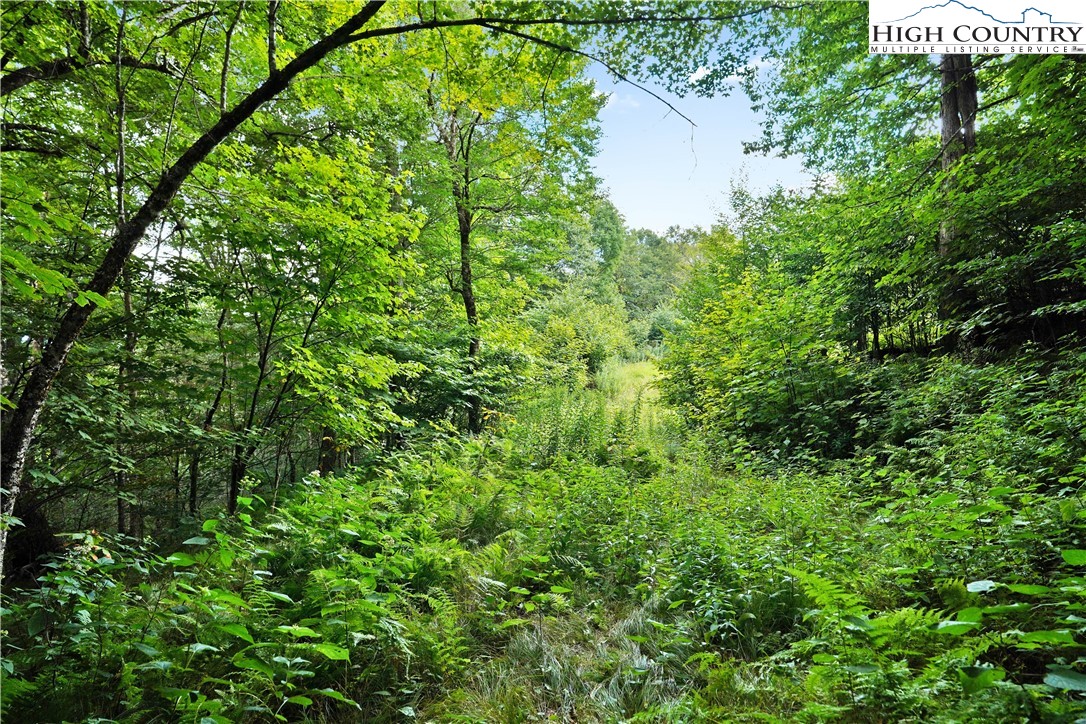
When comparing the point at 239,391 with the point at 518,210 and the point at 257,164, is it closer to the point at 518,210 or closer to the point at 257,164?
the point at 257,164

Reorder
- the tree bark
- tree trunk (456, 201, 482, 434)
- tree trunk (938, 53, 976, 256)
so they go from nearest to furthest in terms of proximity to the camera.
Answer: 1. the tree bark
2. tree trunk (938, 53, 976, 256)
3. tree trunk (456, 201, 482, 434)

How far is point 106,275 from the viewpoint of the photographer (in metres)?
2.80

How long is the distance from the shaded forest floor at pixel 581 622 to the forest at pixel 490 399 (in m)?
0.03

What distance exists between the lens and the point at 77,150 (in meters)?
4.14

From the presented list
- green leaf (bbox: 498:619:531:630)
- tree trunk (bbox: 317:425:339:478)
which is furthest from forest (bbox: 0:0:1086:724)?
tree trunk (bbox: 317:425:339:478)

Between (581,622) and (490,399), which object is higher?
(490,399)

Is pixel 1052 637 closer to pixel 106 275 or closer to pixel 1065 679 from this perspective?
pixel 1065 679

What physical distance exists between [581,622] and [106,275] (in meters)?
3.86

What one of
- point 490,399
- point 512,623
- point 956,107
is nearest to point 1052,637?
point 512,623

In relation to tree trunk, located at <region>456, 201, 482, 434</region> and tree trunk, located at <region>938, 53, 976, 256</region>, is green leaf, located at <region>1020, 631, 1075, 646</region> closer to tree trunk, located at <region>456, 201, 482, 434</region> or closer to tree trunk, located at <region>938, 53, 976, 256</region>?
tree trunk, located at <region>938, 53, 976, 256</region>

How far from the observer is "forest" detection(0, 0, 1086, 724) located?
2289 mm

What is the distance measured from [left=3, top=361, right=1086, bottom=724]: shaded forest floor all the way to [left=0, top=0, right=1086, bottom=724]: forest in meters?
0.03

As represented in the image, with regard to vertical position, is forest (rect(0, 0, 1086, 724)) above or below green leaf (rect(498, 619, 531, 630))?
above

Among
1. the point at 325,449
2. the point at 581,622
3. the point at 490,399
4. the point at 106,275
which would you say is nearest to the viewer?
the point at 106,275
